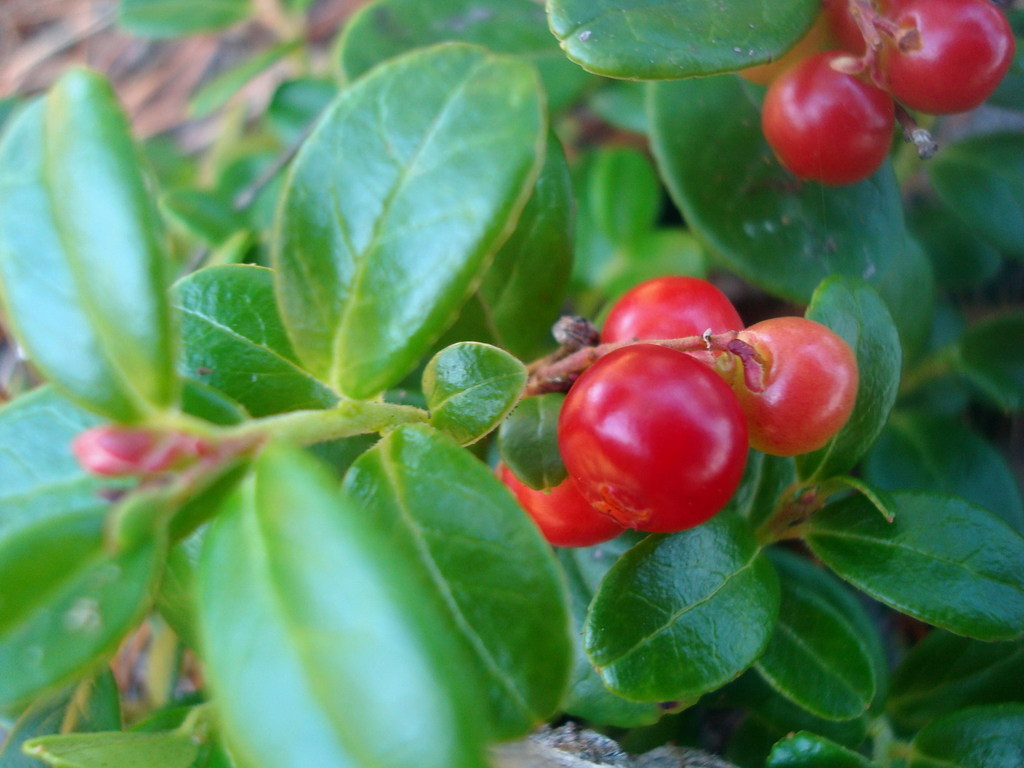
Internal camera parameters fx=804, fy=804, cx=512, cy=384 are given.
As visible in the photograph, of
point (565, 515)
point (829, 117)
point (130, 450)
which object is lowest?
point (565, 515)

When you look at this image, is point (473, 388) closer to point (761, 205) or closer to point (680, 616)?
point (680, 616)

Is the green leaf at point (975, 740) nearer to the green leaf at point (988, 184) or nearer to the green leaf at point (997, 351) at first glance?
the green leaf at point (997, 351)

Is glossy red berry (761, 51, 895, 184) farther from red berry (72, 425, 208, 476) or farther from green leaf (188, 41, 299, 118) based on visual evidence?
green leaf (188, 41, 299, 118)

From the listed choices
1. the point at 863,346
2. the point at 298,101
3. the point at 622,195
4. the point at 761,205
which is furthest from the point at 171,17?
the point at 863,346

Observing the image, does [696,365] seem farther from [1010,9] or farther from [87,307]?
[1010,9]

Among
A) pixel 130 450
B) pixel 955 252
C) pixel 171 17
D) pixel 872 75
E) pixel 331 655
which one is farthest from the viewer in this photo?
pixel 171 17

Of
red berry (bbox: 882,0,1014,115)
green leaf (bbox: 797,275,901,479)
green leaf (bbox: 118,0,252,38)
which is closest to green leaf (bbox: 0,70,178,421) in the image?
green leaf (bbox: 797,275,901,479)
